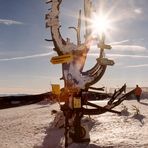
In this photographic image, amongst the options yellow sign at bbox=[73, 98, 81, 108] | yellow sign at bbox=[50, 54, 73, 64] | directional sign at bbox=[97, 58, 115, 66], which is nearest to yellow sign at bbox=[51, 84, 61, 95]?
yellow sign at bbox=[73, 98, 81, 108]

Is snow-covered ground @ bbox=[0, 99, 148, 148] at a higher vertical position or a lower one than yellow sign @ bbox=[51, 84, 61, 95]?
lower

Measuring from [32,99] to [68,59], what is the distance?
1.66 m

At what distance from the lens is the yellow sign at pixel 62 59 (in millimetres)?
10953

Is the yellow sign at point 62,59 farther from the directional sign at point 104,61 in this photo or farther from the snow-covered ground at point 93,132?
the snow-covered ground at point 93,132

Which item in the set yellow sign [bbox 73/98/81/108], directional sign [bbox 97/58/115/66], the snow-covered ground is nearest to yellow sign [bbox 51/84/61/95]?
yellow sign [bbox 73/98/81/108]

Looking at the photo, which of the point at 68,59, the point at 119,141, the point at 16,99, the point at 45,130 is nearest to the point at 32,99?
the point at 16,99

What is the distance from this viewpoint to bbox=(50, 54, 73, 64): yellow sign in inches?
431

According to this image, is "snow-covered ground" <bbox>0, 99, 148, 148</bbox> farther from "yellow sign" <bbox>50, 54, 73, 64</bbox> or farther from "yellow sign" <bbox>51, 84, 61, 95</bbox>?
"yellow sign" <bbox>50, 54, 73, 64</bbox>

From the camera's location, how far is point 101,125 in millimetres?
16344

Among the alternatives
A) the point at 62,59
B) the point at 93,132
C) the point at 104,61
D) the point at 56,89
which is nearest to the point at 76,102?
→ the point at 56,89

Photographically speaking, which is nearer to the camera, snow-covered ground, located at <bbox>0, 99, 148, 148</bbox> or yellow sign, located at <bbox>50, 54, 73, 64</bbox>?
yellow sign, located at <bbox>50, 54, 73, 64</bbox>

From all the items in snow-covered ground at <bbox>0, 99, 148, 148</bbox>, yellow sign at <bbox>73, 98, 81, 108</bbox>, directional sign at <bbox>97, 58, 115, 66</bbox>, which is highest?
directional sign at <bbox>97, 58, 115, 66</bbox>

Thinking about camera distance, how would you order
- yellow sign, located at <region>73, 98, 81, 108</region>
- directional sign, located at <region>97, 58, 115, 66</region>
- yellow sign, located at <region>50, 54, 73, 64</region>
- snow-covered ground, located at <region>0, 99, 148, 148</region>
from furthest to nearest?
snow-covered ground, located at <region>0, 99, 148, 148</region> < yellow sign, located at <region>73, 98, 81, 108</region> < directional sign, located at <region>97, 58, 115, 66</region> < yellow sign, located at <region>50, 54, 73, 64</region>

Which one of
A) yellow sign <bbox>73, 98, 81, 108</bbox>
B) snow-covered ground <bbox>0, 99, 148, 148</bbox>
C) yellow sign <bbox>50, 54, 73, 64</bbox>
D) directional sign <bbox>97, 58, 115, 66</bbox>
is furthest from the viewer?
snow-covered ground <bbox>0, 99, 148, 148</bbox>
